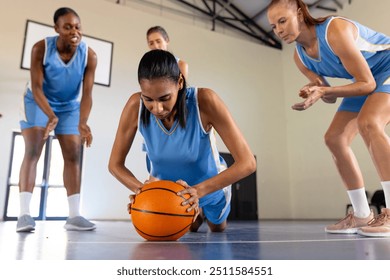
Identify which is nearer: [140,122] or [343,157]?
[140,122]

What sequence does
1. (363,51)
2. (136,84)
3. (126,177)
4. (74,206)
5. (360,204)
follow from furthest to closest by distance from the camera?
(136,84), (74,206), (360,204), (363,51), (126,177)

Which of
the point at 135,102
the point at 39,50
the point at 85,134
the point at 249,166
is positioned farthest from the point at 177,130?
the point at 39,50

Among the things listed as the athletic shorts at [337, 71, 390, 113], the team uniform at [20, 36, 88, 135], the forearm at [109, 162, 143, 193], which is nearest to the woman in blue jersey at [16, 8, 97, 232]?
the team uniform at [20, 36, 88, 135]

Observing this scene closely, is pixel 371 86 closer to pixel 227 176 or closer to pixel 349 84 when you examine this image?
pixel 349 84

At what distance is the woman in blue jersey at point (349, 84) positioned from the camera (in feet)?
5.61

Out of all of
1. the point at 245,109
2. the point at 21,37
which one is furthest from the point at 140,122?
the point at 245,109

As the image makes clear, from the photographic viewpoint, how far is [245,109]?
8.21 metres

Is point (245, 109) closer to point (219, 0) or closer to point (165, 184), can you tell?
point (219, 0)

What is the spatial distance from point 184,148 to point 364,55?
1073mm

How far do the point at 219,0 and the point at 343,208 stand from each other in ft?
17.1

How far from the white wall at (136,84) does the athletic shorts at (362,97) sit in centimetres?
478

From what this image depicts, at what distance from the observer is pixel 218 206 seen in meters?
2.11

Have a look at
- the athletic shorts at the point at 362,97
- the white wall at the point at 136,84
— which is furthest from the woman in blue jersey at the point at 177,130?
the white wall at the point at 136,84

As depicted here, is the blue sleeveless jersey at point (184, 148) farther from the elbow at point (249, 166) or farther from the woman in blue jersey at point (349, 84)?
the woman in blue jersey at point (349, 84)
